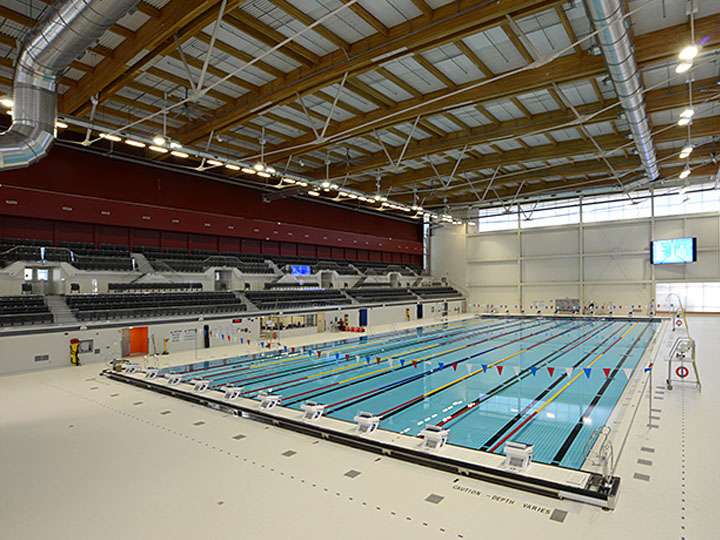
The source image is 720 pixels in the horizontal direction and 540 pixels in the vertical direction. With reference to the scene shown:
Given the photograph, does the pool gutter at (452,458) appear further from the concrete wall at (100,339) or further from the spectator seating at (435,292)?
the spectator seating at (435,292)

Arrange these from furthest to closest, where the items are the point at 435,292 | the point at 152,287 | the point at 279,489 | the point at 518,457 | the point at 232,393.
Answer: the point at 435,292, the point at 152,287, the point at 232,393, the point at 518,457, the point at 279,489

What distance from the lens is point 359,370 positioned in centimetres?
1069

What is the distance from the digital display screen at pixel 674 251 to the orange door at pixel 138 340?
84.4ft

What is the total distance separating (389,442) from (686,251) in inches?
969

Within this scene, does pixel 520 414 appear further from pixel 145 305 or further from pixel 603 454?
pixel 145 305

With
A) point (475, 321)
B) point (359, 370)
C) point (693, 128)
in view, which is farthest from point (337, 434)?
point (475, 321)

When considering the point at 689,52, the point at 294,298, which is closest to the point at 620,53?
the point at 689,52

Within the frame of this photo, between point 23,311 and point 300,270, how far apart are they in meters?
13.0

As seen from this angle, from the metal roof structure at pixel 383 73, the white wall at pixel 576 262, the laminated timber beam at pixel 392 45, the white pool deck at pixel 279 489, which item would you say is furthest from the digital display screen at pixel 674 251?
the laminated timber beam at pixel 392 45

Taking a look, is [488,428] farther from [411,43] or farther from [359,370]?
[411,43]

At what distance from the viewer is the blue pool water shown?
20.5ft

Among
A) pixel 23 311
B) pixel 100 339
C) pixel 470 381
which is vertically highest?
pixel 23 311

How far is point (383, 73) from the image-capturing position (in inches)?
409

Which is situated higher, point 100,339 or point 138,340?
point 100,339
